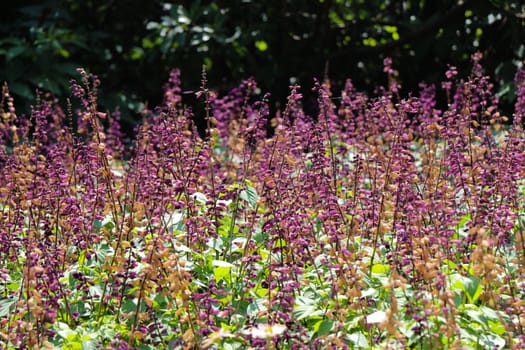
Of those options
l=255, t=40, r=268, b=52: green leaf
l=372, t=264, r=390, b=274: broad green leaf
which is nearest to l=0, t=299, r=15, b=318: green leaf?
l=372, t=264, r=390, b=274: broad green leaf

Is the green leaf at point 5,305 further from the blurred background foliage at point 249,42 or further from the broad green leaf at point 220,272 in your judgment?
the blurred background foliage at point 249,42

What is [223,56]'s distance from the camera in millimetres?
9641

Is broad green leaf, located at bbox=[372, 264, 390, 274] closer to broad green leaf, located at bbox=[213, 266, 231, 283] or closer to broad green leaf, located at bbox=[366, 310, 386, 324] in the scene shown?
broad green leaf, located at bbox=[213, 266, 231, 283]

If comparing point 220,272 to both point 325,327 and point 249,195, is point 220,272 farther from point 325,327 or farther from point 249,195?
point 325,327

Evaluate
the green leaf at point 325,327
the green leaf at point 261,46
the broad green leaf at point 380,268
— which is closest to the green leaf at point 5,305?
the green leaf at point 325,327

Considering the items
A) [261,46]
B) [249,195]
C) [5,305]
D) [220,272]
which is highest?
[261,46]

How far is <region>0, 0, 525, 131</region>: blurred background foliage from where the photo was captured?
874 cm

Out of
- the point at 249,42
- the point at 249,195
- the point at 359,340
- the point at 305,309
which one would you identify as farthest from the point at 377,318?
the point at 249,42

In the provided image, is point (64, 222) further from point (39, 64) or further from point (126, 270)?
point (39, 64)

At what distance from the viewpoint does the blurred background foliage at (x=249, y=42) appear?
8742mm

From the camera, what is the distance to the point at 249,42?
9.00 meters

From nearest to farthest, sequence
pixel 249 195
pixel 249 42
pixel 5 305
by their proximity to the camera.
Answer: pixel 5 305 → pixel 249 195 → pixel 249 42

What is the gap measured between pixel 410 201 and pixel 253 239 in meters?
1.00

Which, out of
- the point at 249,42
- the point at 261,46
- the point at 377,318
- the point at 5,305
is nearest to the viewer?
the point at 377,318
